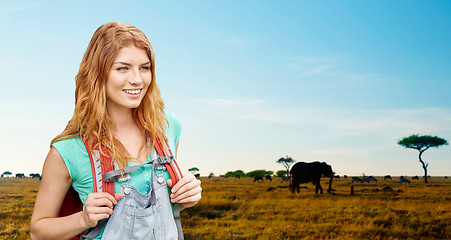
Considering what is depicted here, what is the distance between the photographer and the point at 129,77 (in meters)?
1.97

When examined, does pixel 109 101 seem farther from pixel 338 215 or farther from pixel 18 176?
pixel 18 176

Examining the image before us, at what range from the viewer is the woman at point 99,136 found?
1923 millimetres

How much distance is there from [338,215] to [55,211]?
35.3ft

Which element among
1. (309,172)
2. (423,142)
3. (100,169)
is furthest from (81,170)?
(423,142)

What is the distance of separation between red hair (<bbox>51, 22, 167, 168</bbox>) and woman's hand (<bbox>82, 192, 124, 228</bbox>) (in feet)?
0.57

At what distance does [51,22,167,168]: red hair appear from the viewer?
1.93 meters

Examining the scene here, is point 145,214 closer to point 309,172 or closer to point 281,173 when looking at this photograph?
point 309,172

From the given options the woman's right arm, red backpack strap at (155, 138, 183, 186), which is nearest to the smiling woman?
red backpack strap at (155, 138, 183, 186)

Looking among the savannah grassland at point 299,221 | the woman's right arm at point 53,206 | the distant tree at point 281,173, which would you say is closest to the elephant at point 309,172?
the savannah grassland at point 299,221

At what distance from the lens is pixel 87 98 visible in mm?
1945

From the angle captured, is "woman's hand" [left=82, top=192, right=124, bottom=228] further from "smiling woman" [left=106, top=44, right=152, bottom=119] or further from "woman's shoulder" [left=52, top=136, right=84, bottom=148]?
"smiling woman" [left=106, top=44, right=152, bottom=119]

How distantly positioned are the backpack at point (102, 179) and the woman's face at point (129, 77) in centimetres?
24

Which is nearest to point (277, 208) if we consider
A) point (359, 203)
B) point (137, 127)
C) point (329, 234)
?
point (359, 203)

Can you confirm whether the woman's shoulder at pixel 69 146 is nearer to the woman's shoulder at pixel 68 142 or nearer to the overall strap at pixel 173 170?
the woman's shoulder at pixel 68 142
